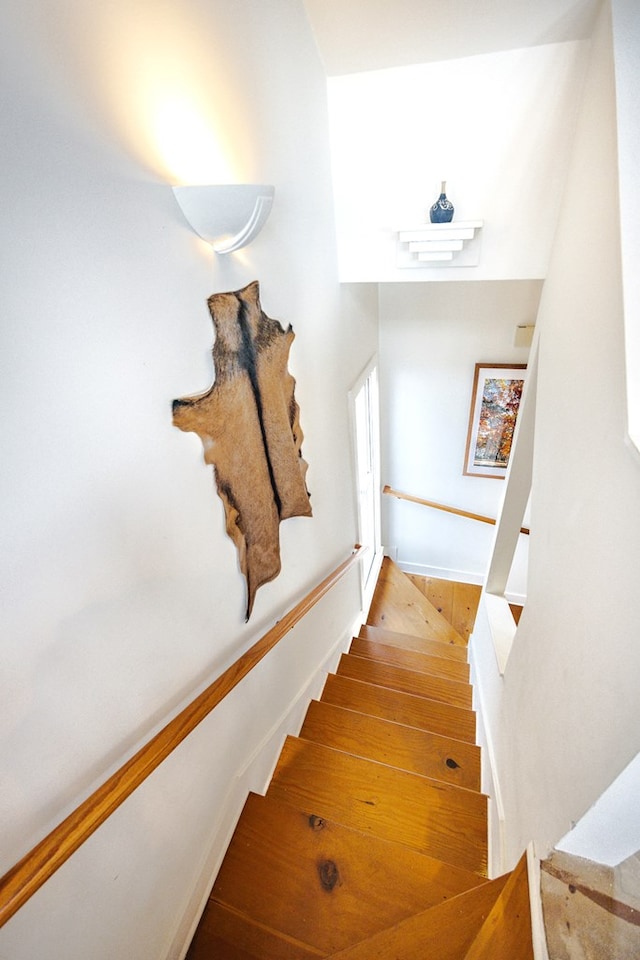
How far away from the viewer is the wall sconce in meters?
0.92

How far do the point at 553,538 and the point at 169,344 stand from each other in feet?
3.89

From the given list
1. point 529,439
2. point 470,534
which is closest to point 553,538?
point 529,439

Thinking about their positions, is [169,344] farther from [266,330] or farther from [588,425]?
[588,425]

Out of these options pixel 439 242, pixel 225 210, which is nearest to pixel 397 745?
pixel 225 210

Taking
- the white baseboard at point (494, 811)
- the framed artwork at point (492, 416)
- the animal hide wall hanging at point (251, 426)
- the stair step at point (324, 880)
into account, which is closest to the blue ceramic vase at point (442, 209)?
the animal hide wall hanging at point (251, 426)

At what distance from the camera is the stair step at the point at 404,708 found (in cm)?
212

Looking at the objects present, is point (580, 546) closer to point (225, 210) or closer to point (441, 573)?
point (225, 210)

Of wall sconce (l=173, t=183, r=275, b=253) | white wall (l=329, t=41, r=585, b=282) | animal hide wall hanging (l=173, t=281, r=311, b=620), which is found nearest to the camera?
wall sconce (l=173, t=183, r=275, b=253)

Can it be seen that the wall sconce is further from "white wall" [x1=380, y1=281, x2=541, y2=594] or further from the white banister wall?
"white wall" [x1=380, y1=281, x2=541, y2=594]

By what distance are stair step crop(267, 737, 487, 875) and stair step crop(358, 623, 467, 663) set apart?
1.32m

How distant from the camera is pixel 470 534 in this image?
13.5 ft

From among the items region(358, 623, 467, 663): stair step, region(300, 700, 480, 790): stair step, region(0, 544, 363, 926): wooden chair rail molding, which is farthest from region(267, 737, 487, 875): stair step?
region(358, 623, 467, 663): stair step

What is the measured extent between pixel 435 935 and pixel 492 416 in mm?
3188

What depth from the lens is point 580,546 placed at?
1.03 m
